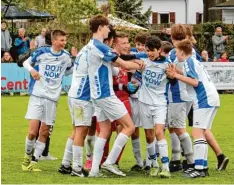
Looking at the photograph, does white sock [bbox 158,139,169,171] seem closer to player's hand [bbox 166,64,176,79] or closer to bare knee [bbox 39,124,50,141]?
player's hand [bbox 166,64,176,79]

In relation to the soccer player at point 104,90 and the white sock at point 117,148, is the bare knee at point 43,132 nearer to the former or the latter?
the soccer player at point 104,90

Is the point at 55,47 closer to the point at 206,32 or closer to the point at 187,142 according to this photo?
the point at 187,142

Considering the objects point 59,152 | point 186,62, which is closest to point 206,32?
point 59,152

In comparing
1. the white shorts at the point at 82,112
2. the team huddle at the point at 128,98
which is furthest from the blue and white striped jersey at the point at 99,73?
the white shorts at the point at 82,112

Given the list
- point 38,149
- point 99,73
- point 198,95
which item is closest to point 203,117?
point 198,95

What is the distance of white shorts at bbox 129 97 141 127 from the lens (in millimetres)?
13289

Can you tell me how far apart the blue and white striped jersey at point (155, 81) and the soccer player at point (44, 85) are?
1456 mm

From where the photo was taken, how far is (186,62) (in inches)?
504

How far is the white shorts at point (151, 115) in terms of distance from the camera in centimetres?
1284

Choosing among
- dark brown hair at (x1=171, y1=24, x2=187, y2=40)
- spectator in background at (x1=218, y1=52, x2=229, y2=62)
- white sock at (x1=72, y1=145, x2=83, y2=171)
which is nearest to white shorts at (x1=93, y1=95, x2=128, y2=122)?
white sock at (x1=72, y1=145, x2=83, y2=171)

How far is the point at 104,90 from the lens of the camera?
12.5m

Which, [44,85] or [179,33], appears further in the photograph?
[44,85]

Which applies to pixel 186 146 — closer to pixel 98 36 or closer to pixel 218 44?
pixel 98 36

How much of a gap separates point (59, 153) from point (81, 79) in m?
3.17
